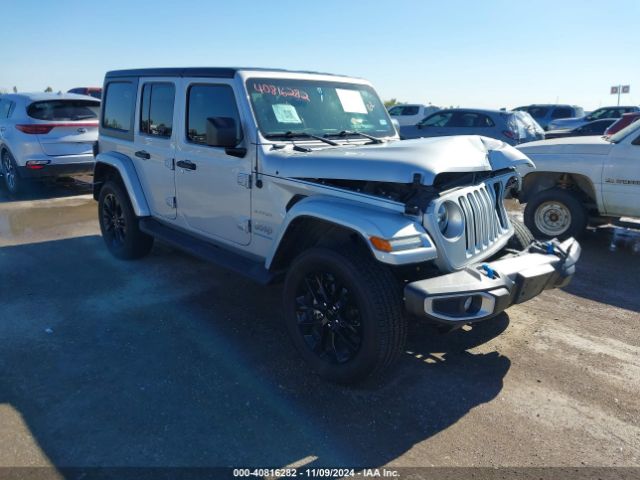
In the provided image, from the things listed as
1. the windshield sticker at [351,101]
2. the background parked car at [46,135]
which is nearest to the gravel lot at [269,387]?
the windshield sticker at [351,101]

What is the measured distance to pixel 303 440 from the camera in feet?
9.46

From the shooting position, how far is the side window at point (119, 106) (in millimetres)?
5449

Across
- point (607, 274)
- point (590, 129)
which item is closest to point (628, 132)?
point (607, 274)

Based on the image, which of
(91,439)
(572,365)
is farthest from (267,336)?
(572,365)

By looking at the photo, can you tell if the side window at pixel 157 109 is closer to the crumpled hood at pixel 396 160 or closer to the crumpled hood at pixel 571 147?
the crumpled hood at pixel 396 160

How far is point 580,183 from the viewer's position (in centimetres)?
666

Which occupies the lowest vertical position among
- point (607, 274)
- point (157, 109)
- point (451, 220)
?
point (607, 274)

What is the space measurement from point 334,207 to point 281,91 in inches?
56.7

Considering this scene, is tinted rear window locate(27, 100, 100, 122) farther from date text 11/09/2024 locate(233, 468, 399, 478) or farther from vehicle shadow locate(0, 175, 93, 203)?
date text 11/09/2024 locate(233, 468, 399, 478)

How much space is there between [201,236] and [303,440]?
234cm

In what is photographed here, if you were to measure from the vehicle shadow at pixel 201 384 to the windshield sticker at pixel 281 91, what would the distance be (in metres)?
1.82

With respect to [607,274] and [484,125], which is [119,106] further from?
[484,125]

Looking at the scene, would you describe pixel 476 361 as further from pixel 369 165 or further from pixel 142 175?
pixel 142 175

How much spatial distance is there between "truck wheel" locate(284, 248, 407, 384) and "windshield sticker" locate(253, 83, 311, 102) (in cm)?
150
